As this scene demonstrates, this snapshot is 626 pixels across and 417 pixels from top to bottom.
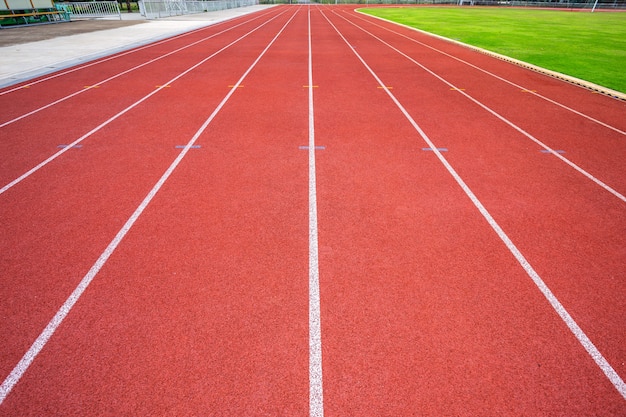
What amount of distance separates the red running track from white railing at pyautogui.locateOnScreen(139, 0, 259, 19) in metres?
25.4

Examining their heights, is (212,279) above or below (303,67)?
below

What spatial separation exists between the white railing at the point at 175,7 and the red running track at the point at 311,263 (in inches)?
999

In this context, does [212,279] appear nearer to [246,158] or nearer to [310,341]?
[310,341]

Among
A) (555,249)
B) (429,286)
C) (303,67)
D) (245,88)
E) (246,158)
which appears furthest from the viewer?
(303,67)

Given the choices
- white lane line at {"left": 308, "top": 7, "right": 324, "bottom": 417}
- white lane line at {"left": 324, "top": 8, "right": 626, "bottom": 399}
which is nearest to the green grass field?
white lane line at {"left": 324, "top": 8, "right": 626, "bottom": 399}

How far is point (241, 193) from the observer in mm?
4527

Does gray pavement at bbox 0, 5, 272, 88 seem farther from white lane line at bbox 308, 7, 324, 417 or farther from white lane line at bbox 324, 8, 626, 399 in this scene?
white lane line at bbox 324, 8, 626, 399

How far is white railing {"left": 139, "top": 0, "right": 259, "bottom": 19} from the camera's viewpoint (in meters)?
26.8

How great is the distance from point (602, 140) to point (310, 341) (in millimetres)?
7141

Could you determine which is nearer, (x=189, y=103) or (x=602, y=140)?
(x=602, y=140)

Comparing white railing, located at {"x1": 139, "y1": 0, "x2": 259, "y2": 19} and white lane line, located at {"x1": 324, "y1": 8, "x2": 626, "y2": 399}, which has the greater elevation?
white railing, located at {"x1": 139, "y1": 0, "x2": 259, "y2": 19}

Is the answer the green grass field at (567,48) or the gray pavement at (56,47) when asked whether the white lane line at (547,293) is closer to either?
the green grass field at (567,48)

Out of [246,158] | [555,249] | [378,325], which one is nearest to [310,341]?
[378,325]

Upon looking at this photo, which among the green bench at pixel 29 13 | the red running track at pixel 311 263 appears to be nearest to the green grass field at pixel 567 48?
the red running track at pixel 311 263
